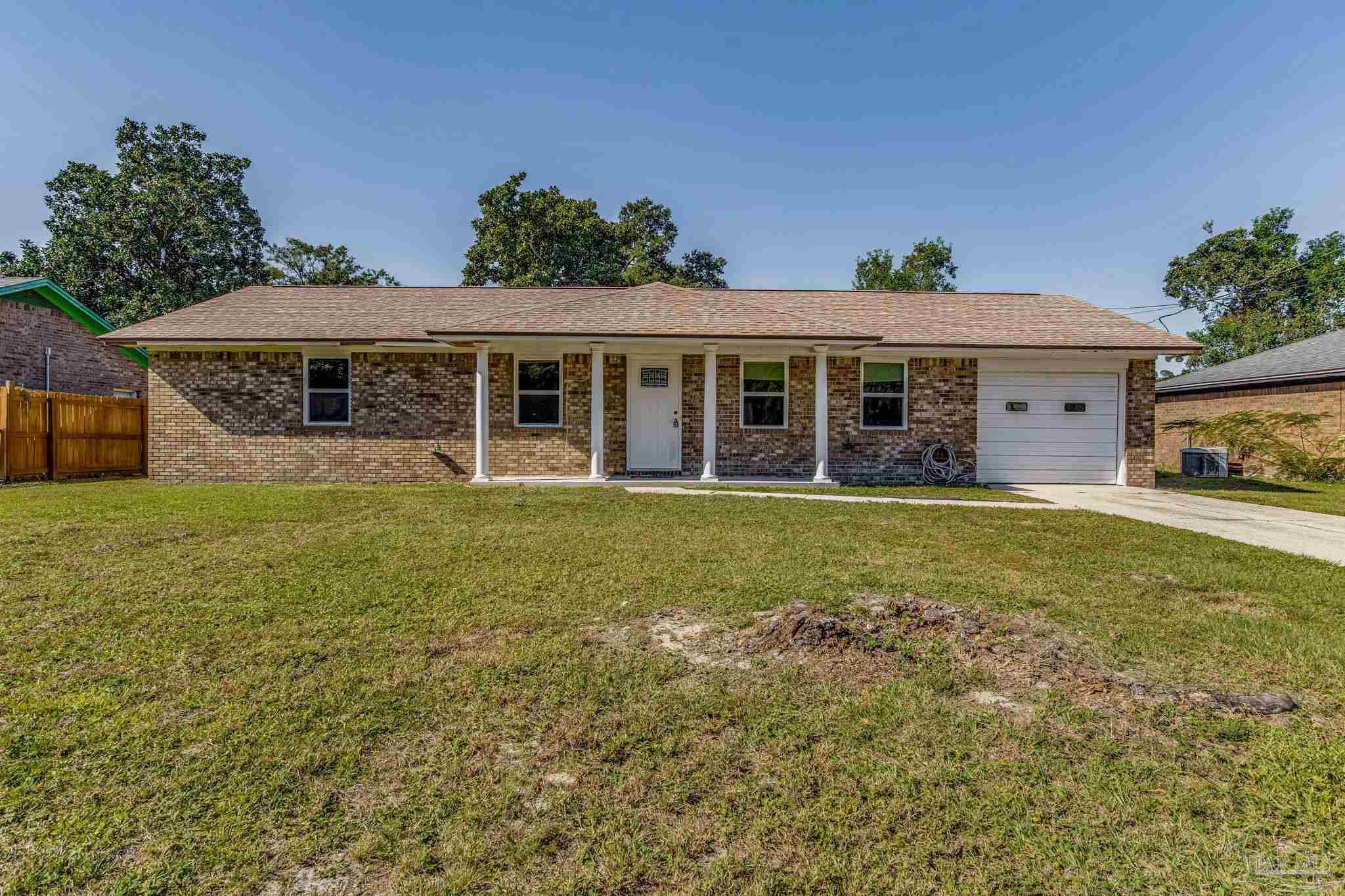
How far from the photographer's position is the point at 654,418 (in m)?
12.0

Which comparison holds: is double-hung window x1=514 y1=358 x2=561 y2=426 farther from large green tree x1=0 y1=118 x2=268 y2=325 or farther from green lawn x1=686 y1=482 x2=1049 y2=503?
large green tree x1=0 y1=118 x2=268 y2=325

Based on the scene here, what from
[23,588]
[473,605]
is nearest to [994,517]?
[473,605]

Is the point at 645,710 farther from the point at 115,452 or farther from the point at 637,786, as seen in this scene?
the point at 115,452

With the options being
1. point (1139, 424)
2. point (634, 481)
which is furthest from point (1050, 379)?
point (634, 481)

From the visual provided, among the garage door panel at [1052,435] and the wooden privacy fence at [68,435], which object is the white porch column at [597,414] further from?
the wooden privacy fence at [68,435]

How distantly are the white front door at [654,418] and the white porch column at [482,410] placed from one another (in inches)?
104

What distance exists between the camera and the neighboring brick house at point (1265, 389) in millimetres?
14367

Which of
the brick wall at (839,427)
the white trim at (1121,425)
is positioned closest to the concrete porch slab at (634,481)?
the brick wall at (839,427)

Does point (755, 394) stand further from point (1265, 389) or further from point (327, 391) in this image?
point (1265, 389)

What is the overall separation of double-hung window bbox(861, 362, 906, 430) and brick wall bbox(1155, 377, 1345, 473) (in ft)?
35.4

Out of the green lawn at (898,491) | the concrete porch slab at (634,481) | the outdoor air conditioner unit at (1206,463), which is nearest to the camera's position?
the green lawn at (898,491)

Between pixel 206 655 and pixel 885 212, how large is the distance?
22.8 meters

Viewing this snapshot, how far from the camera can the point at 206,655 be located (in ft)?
10.9

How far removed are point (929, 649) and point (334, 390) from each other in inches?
463
